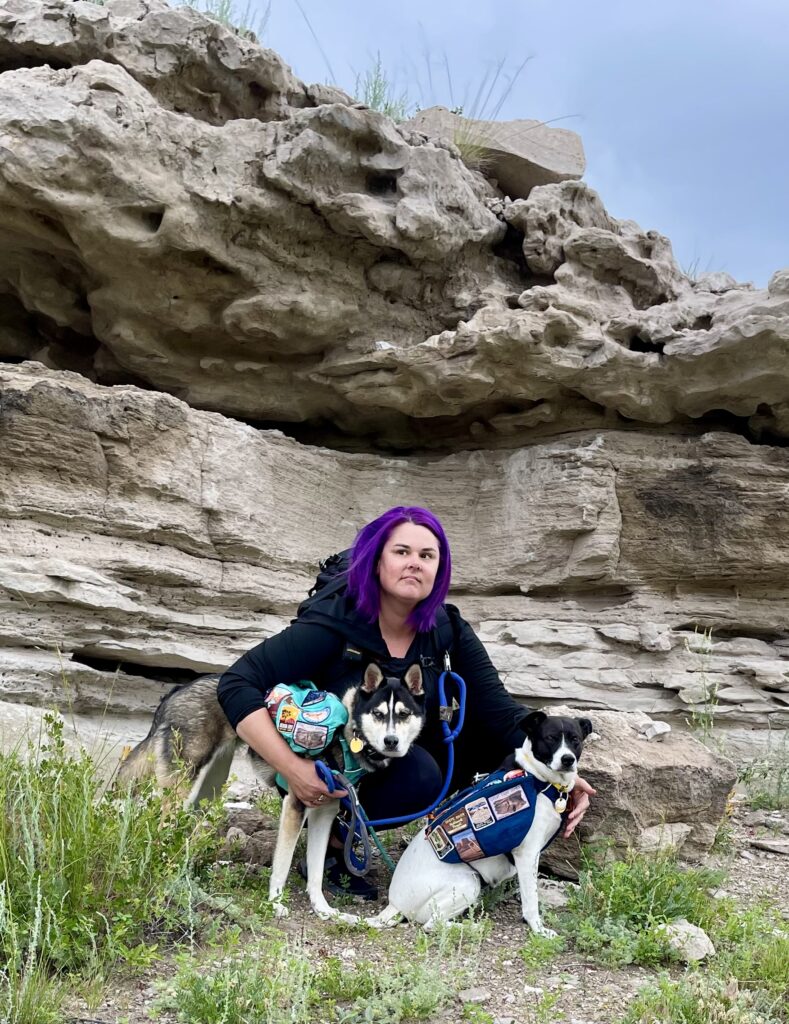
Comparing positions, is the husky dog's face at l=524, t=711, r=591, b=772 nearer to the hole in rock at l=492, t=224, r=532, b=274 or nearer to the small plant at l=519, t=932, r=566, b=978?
the small plant at l=519, t=932, r=566, b=978

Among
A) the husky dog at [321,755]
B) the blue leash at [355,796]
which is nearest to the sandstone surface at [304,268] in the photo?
the blue leash at [355,796]

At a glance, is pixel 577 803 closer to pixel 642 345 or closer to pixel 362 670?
pixel 362 670

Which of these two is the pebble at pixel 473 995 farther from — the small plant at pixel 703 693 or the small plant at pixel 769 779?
the small plant at pixel 703 693

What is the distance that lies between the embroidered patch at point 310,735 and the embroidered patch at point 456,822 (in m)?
0.62

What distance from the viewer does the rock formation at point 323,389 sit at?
6.42 metres

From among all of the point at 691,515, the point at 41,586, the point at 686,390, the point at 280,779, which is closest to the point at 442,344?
the point at 686,390

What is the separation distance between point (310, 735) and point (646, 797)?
203cm

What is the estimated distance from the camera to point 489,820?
11.4 ft

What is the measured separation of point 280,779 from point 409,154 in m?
5.54

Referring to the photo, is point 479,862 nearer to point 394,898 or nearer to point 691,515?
point 394,898

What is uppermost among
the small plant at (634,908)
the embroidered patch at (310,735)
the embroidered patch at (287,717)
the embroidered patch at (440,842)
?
the embroidered patch at (287,717)

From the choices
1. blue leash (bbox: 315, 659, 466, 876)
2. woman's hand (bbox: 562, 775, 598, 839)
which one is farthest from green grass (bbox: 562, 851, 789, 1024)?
blue leash (bbox: 315, 659, 466, 876)

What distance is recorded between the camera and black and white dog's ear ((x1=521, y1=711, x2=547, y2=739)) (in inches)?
143

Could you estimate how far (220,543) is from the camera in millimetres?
6961
